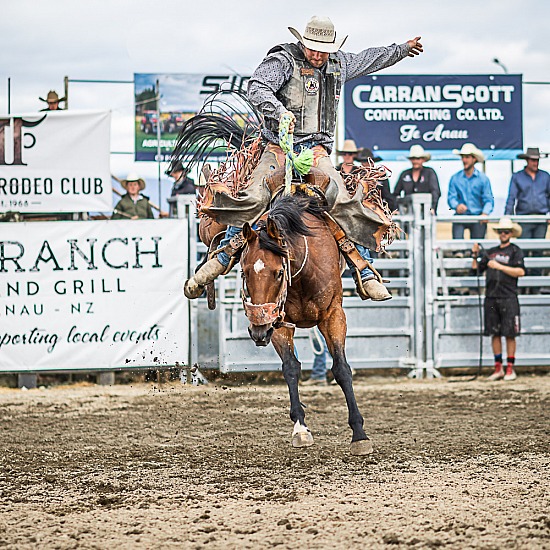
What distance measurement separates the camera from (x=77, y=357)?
1012cm

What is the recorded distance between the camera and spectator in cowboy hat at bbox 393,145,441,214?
37.9 ft

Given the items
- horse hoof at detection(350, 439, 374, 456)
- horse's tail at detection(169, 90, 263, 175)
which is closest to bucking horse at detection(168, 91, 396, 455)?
horse hoof at detection(350, 439, 374, 456)

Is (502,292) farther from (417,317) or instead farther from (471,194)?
(471,194)

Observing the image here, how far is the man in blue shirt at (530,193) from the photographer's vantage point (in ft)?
38.0

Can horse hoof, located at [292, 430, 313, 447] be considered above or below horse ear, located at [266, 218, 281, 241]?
below

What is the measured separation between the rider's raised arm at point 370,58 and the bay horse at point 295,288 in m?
1.15

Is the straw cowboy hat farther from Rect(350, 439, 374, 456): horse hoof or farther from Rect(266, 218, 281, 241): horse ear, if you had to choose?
Rect(350, 439, 374, 456): horse hoof

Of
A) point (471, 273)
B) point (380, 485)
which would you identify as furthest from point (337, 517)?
point (471, 273)

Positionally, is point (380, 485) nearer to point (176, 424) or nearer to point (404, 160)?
point (176, 424)

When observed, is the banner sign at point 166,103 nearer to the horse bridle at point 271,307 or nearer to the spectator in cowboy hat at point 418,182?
the spectator in cowboy hat at point 418,182

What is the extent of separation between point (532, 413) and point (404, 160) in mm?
5403

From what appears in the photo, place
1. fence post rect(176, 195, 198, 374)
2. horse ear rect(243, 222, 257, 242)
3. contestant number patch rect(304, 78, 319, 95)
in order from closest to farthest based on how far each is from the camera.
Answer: horse ear rect(243, 222, 257, 242) → contestant number patch rect(304, 78, 319, 95) → fence post rect(176, 195, 198, 374)

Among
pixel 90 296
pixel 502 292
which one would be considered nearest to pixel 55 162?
pixel 90 296

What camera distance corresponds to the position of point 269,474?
5469 millimetres
